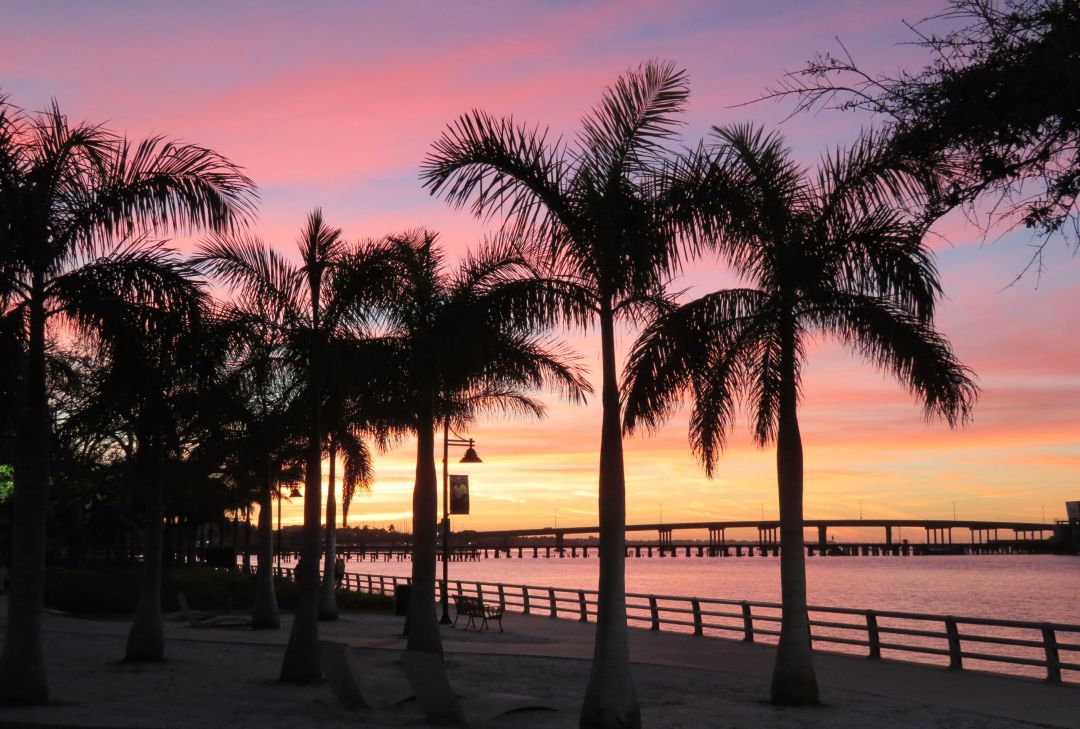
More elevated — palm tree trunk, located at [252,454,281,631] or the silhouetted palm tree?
the silhouetted palm tree

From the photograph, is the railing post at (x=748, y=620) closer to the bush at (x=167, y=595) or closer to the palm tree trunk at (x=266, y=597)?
the palm tree trunk at (x=266, y=597)

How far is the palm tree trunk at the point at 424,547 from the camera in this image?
20.6 metres

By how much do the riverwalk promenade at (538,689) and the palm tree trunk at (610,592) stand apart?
119 centimetres

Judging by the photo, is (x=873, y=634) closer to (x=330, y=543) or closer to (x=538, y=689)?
(x=538, y=689)

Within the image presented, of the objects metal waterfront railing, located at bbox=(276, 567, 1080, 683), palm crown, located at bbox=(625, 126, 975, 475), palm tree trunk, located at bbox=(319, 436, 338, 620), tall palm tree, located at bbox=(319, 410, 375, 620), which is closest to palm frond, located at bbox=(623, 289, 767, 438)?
palm crown, located at bbox=(625, 126, 975, 475)

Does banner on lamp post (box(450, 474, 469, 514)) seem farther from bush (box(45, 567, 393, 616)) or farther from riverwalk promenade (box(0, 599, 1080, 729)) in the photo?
bush (box(45, 567, 393, 616))

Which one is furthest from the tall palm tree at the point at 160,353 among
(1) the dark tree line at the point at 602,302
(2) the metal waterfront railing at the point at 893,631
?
(2) the metal waterfront railing at the point at 893,631

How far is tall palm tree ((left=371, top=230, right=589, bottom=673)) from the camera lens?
1484 cm

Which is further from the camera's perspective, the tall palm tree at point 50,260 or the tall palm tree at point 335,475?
the tall palm tree at point 335,475

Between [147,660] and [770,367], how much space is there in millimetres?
12355

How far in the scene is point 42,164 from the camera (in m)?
14.6

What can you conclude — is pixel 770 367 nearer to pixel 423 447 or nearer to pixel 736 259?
pixel 736 259

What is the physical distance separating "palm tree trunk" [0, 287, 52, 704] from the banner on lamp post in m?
20.5

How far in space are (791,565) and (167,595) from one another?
31857mm
